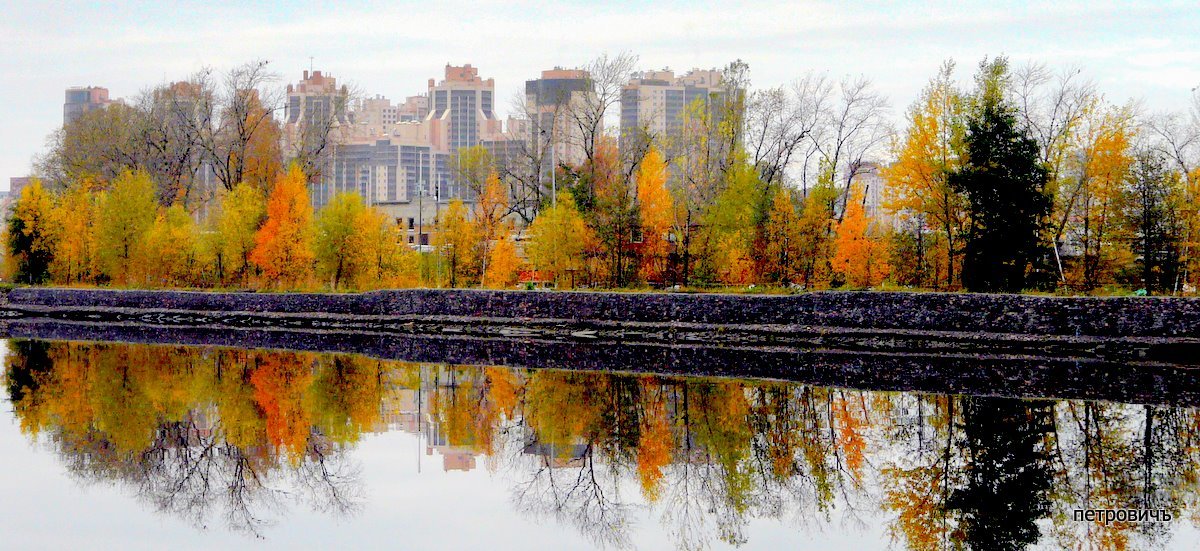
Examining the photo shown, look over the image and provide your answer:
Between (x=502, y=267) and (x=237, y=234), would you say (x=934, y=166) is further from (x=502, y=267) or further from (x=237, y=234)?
(x=237, y=234)

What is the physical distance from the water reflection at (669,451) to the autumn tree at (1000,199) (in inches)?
548

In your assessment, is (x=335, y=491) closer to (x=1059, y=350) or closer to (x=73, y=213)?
(x=1059, y=350)

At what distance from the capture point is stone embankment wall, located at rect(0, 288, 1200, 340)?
28828mm

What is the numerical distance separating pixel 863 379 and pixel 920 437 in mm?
7691

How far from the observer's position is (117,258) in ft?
179

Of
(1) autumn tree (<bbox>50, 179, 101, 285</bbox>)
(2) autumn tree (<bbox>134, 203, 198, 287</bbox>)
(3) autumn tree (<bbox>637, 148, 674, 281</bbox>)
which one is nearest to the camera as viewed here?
(3) autumn tree (<bbox>637, 148, 674, 281</bbox>)

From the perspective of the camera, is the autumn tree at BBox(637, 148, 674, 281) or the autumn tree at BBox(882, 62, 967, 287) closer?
the autumn tree at BBox(882, 62, 967, 287)

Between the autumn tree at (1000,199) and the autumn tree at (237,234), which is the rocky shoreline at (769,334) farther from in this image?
the autumn tree at (237,234)

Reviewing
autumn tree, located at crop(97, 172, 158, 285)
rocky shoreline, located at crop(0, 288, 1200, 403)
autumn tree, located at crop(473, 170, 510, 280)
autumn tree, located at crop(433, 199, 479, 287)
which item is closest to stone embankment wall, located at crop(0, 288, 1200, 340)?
rocky shoreline, located at crop(0, 288, 1200, 403)

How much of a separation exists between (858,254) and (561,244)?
10.6 meters

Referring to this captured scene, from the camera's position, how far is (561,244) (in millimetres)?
44750

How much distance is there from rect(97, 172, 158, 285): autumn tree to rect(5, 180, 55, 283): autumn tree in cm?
333

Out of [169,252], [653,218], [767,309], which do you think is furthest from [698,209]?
[169,252]

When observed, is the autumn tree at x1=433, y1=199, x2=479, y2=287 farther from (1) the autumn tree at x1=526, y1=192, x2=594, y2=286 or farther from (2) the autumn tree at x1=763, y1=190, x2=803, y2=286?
(2) the autumn tree at x1=763, y1=190, x2=803, y2=286
